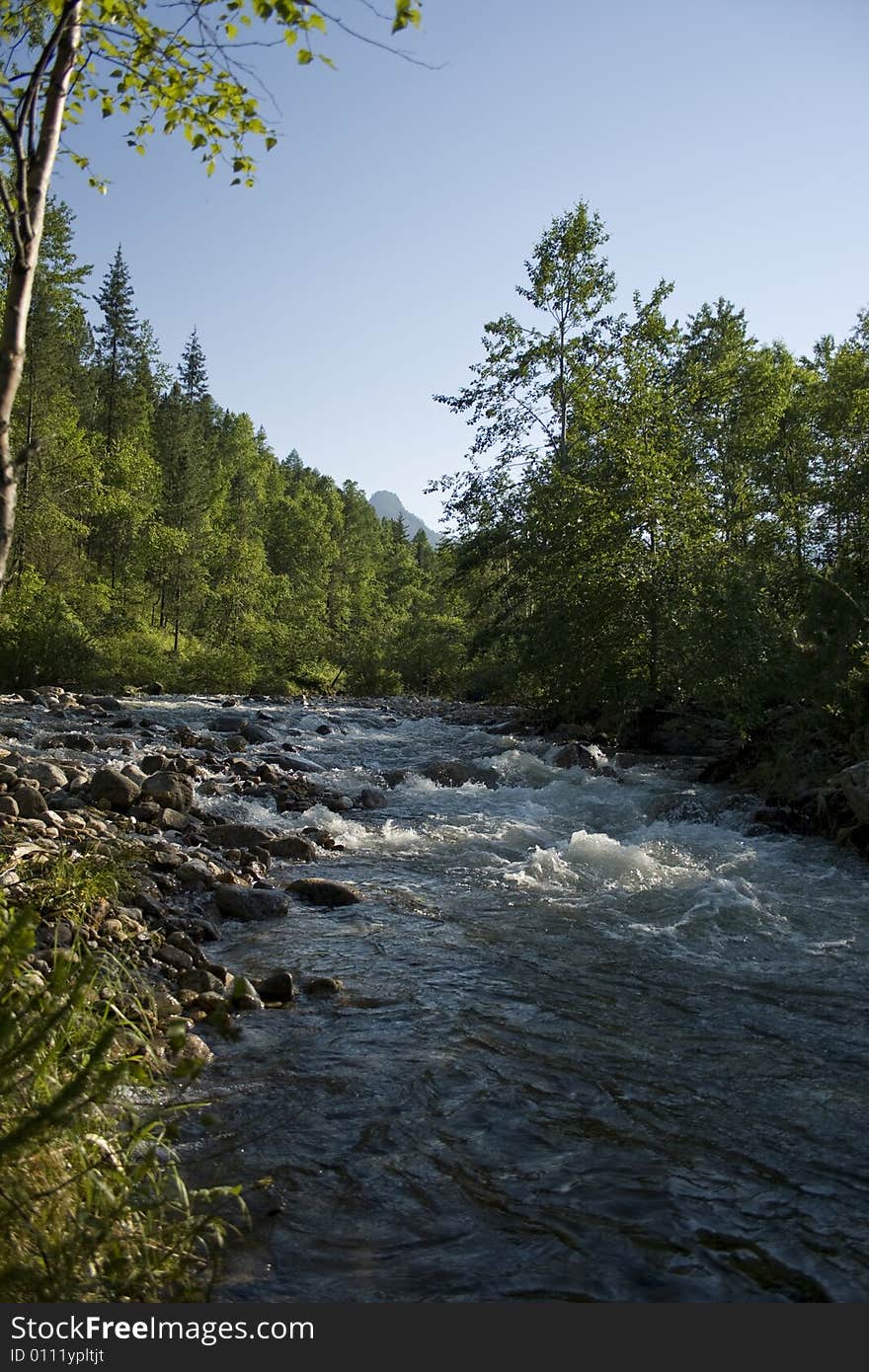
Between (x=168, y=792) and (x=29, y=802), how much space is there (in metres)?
2.21

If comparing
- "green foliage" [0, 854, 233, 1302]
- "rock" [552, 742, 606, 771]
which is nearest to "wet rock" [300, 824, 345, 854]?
"rock" [552, 742, 606, 771]

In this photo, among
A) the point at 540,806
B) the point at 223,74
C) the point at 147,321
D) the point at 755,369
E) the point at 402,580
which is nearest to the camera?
the point at 223,74

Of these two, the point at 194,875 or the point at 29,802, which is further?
the point at 29,802

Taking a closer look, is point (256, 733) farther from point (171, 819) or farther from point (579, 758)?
point (171, 819)

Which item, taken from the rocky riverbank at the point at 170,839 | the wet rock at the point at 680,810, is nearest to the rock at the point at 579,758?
the rocky riverbank at the point at 170,839

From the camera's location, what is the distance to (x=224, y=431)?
69312mm

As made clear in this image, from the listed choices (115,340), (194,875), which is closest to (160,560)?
(115,340)

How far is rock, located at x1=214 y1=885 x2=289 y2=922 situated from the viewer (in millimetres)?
7293

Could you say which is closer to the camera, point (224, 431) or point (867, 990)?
point (867, 990)

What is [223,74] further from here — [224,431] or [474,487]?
[224,431]

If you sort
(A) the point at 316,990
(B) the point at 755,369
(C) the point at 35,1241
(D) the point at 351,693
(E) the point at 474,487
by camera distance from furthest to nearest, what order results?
1. (D) the point at 351,693
2. (B) the point at 755,369
3. (E) the point at 474,487
4. (A) the point at 316,990
5. (C) the point at 35,1241

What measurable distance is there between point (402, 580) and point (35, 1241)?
6517 cm

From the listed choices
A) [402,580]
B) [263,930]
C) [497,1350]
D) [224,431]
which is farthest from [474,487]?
[224,431]

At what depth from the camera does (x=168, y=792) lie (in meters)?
10.1
